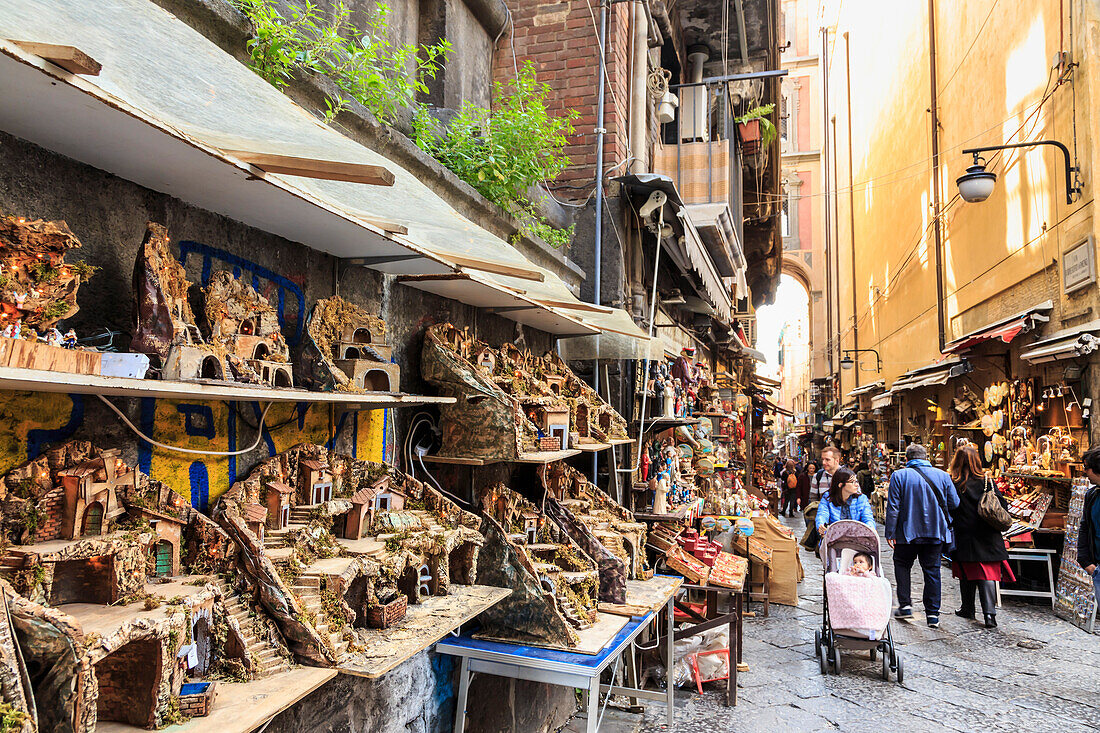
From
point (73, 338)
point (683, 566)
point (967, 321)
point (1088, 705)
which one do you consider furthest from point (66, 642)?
point (967, 321)

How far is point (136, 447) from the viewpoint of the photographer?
214cm

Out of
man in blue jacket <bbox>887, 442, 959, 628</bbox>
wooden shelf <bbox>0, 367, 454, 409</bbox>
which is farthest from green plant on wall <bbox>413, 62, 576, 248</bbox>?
man in blue jacket <bbox>887, 442, 959, 628</bbox>

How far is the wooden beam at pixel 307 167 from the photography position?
179cm

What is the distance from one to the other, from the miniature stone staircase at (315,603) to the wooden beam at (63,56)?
5.22 ft

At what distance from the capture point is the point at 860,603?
591 cm

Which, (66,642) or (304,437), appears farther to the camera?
(304,437)

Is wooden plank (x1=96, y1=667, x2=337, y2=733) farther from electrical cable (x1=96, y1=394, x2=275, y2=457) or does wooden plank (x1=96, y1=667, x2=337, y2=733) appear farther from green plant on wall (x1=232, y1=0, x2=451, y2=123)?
green plant on wall (x1=232, y1=0, x2=451, y2=123)

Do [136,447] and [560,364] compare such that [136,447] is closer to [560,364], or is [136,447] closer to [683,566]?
[560,364]

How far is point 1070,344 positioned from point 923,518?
2.84 meters

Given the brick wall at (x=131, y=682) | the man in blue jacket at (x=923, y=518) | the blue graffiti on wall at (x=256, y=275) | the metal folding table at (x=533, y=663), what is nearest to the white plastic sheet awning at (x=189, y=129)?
the blue graffiti on wall at (x=256, y=275)

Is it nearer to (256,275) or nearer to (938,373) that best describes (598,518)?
(256,275)

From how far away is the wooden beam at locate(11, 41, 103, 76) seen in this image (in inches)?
50.0

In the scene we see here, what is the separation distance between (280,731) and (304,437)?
41.9 inches

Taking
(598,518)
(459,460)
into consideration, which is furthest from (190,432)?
(598,518)
